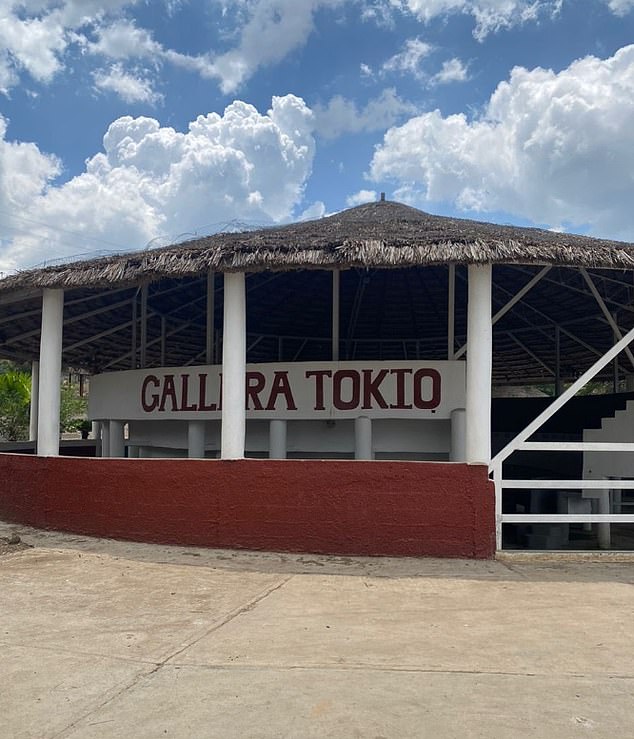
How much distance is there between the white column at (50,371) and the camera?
33.9 ft

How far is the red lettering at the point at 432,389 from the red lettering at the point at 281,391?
197cm

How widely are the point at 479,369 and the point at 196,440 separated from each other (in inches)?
220

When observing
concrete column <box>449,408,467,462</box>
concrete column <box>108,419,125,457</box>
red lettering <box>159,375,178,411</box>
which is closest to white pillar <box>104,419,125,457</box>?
concrete column <box>108,419,125,457</box>

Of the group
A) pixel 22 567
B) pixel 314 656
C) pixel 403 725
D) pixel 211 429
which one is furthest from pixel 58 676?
pixel 211 429

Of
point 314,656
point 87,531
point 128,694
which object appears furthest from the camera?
point 87,531

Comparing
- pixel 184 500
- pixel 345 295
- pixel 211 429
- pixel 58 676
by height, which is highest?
pixel 345 295

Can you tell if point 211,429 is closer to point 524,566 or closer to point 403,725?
point 524,566

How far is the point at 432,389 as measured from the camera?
10727 millimetres

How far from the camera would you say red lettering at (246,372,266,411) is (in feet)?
37.2

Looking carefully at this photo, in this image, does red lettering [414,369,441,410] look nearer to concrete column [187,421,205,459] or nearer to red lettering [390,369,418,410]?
red lettering [390,369,418,410]

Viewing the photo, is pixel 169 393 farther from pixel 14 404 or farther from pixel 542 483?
pixel 14 404

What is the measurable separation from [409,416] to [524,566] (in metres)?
3.35

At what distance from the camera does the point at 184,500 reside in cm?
894

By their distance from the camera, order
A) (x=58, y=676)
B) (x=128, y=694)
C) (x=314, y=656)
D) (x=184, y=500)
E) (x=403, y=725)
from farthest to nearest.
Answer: (x=184, y=500) → (x=314, y=656) → (x=58, y=676) → (x=128, y=694) → (x=403, y=725)
